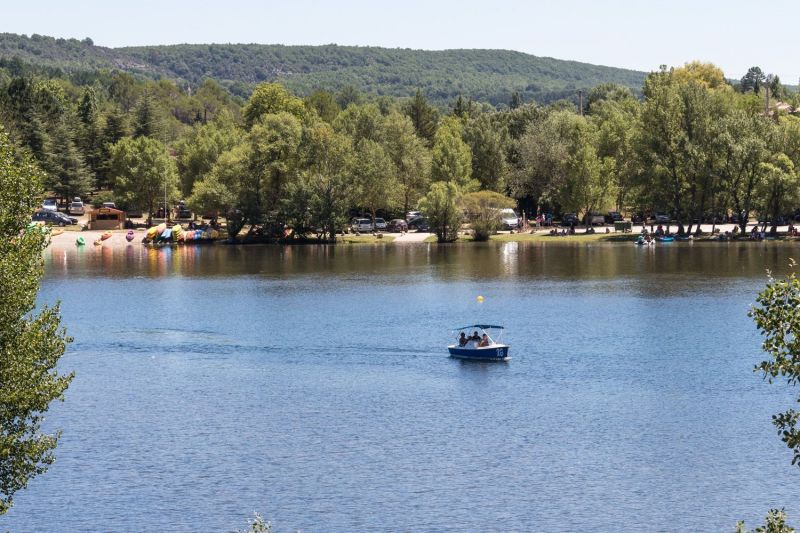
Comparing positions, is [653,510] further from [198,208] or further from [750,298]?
[198,208]

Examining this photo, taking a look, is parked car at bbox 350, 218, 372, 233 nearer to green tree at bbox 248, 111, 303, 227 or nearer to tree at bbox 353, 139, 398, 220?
tree at bbox 353, 139, 398, 220

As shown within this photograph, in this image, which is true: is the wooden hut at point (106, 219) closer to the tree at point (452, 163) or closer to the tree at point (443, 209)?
the tree at point (452, 163)

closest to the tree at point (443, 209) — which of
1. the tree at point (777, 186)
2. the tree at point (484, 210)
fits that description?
the tree at point (484, 210)

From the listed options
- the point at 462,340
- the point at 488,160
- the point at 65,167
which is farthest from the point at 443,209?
the point at 462,340

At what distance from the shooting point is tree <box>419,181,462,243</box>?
166875 mm

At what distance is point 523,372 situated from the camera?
258 ft

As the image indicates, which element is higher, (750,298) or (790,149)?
(790,149)

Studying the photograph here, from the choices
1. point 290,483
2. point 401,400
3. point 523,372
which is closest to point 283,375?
point 401,400

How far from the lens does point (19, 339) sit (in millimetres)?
40125

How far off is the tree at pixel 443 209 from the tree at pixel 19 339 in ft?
412

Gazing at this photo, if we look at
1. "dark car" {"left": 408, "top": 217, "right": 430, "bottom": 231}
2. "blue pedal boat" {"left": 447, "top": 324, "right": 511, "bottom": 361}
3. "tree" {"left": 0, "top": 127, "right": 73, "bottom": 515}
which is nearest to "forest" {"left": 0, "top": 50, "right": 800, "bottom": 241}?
"dark car" {"left": 408, "top": 217, "right": 430, "bottom": 231}

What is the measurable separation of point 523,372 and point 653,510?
27.4 meters

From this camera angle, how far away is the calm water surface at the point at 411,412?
5222cm

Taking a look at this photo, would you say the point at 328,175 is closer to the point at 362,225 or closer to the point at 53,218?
the point at 362,225
